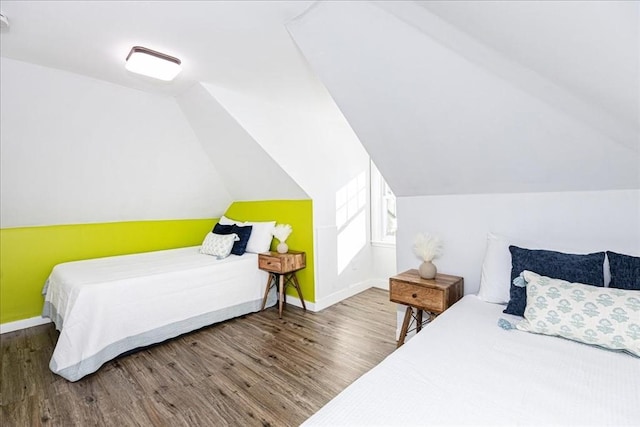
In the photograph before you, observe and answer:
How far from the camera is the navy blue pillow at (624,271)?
1.45 m

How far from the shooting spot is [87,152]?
281 cm

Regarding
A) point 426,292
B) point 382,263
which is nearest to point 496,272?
point 426,292

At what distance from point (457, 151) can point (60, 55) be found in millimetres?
2838

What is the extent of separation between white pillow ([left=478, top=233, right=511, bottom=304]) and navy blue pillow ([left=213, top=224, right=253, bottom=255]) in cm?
252

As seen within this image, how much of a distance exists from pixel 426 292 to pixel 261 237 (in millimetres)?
2139

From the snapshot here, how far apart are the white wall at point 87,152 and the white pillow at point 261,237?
978 millimetres

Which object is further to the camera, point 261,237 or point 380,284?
point 380,284

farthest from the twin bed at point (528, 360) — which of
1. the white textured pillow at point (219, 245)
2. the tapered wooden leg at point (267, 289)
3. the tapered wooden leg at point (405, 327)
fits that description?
the white textured pillow at point (219, 245)

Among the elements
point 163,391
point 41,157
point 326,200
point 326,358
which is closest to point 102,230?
point 41,157

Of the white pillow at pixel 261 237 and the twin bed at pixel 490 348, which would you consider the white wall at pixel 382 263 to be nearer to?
the white pillow at pixel 261 237

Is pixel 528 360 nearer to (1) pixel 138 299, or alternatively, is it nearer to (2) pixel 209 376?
(2) pixel 209 376

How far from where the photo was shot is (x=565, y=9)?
2.92 ft

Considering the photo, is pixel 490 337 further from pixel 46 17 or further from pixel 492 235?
pixel 46 17

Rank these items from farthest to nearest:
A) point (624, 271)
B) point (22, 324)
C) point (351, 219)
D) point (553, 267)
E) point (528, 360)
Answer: point (351, 219) < point (22, 324) < point (553, 267) < point (624, 271) < point (528, 360)
